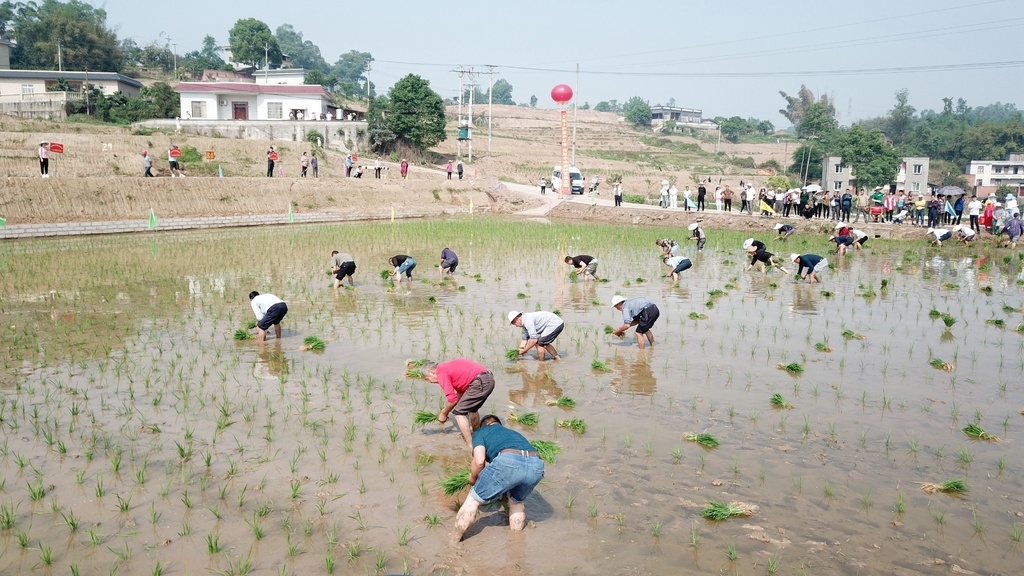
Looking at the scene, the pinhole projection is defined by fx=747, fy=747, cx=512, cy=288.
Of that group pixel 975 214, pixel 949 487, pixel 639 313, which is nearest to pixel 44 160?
pixel 639 313

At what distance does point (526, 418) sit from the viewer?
324 inches

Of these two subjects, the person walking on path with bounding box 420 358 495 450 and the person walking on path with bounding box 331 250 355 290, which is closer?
the person walking on path with bounding box 420 358 495 450

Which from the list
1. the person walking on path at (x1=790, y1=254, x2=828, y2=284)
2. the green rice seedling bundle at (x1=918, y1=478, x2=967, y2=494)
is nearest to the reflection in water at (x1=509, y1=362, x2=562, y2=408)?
the green rice seedling bundle at (x1=918, y1=478, x2=967, y2=494)

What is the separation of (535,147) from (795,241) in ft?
178

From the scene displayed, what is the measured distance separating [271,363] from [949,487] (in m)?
8.42

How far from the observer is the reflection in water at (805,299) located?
49.2ft

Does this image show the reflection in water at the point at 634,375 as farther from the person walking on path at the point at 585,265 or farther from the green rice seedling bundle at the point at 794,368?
the person walking on path at the point at 585,265

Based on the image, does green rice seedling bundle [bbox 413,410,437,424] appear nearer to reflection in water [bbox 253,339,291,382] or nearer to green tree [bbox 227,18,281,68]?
reflection in water [bbox 253,339,291,382]

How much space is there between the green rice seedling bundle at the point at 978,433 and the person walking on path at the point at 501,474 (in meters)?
5.28

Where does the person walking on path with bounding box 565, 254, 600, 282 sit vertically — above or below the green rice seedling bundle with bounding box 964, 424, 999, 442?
above

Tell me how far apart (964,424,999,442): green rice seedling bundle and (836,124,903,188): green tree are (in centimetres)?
6401

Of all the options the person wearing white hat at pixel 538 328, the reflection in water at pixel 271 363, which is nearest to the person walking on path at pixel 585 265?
the person wearing white hat at pixel 538 328

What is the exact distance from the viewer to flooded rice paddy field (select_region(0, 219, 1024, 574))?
5805mm

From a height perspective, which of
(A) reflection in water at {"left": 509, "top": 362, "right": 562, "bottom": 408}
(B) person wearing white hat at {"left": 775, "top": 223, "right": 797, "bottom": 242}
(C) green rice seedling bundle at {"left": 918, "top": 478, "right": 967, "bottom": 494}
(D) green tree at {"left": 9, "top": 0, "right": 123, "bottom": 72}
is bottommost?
(C) green rice seedling bundle at {"left": 918, "top": 478, "right": 967, "bottom": 494}
